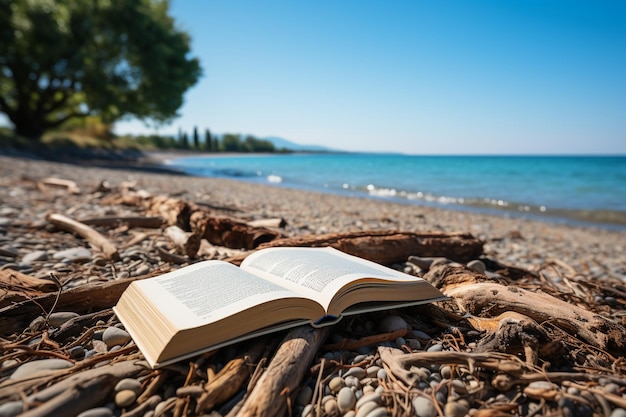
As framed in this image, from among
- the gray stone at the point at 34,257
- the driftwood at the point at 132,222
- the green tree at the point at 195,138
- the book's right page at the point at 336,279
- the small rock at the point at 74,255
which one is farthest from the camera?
the green tree at the point at 195,138

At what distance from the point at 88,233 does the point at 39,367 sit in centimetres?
253

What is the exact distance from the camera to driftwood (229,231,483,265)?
2.78 metres

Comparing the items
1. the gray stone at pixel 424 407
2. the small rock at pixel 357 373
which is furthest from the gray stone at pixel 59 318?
the gray stone at pixel 424 407

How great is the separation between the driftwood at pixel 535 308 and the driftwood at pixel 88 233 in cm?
267

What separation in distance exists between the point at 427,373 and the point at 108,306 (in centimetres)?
171

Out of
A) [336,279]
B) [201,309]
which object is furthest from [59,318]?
[336,279]

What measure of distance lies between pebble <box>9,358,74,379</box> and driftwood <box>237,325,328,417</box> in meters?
0.78

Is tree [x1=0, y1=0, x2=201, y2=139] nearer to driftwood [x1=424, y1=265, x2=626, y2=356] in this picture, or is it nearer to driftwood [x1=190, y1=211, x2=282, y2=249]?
driftwood [x1=190, y1=211, x2=282, y2=249]

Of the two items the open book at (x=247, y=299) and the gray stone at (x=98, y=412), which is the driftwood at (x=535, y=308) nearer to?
the open book at (x=247, y=299)

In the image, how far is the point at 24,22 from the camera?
722 inches

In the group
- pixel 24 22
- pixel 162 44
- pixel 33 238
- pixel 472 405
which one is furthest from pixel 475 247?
pixel 24 22

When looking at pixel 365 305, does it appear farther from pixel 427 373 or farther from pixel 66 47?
pixel 66 47

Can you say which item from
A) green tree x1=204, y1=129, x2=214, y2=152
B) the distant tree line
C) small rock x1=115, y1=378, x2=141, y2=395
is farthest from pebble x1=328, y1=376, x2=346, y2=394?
green tree x1=204, y1=129, x2=214, y2=152

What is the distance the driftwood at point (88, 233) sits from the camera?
2941 millimetres
